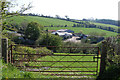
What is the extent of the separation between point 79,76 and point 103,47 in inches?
63.6

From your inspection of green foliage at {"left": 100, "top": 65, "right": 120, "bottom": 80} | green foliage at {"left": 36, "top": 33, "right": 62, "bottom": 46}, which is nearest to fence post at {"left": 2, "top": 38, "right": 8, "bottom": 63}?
green foliage at {"left": 100, "top": 65, "right": 120, "bottom": 80}

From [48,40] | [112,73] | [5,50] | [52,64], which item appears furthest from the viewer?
[48,40]

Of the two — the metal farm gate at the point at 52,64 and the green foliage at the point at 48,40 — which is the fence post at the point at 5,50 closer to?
the metal farm gate at the point at 52,64

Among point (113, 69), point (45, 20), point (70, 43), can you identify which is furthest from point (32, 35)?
point (113, 69)

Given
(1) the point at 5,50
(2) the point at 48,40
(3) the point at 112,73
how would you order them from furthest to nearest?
(2) the point at 48,40 < (1) the point at 5,50 < (3) the point at 112,73

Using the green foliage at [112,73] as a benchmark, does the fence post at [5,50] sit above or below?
above

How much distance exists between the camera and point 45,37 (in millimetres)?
19312

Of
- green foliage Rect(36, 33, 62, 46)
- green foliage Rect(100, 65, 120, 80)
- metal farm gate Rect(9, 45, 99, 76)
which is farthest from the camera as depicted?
green foliage Rect(36, 33, 62, 46)

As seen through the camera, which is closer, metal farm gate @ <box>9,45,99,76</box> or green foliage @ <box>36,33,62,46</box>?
metal farm gate @ <box>9,45,99,76</box>

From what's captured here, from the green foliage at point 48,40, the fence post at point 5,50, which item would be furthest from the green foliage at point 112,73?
the green foliage at point 48,40

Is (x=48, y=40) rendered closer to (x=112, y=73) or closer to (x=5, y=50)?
(x=5, y=50)

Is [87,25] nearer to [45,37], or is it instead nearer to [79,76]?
[45,37]

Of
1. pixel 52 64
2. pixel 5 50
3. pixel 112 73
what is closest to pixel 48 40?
pixel 52 64

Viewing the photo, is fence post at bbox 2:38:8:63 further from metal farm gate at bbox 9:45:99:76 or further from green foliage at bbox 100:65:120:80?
green foliage at bbox 100:65:120:80
